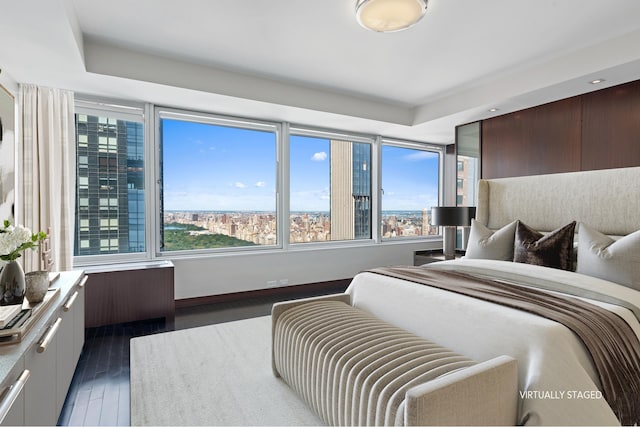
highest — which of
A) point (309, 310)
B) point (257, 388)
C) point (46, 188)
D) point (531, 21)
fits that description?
point (531, 21)

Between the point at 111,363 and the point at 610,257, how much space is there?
360 centimetres

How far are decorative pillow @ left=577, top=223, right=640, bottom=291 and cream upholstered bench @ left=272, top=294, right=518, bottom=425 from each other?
4.85ft

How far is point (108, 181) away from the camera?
3646 millimetres

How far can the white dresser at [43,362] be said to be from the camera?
1.08m

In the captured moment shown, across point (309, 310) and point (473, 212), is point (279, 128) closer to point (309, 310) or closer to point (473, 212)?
point (473, 212)

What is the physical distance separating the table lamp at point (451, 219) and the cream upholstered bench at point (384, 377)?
8.80 ft

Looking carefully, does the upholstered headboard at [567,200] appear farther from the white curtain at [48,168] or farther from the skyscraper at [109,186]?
the white curtain at [48,168]

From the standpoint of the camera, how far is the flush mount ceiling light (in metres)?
2.10

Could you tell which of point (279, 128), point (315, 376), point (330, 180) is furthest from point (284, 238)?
point (315, 376)

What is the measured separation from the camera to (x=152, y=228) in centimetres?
383

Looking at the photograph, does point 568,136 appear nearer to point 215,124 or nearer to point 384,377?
point 384,377

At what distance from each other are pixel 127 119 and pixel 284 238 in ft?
7.80

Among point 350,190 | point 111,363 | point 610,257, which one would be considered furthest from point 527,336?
point 350,190

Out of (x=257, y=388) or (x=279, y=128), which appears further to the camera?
(x=279, y=128)
